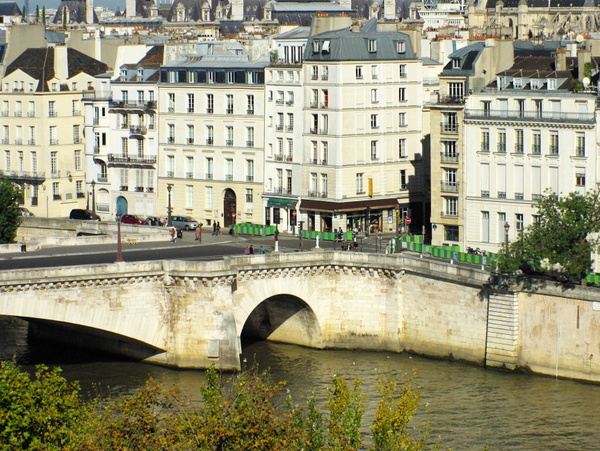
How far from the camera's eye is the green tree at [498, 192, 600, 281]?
252ft

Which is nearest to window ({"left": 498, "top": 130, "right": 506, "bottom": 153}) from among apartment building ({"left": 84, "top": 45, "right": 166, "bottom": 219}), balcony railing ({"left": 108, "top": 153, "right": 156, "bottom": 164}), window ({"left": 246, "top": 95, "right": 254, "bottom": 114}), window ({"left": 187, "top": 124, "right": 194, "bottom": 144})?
window ({"left": 246, "top": 95, "right": 254, "bottom": 114})

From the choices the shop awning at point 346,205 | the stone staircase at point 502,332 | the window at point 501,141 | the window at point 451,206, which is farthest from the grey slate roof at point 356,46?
the stone staircase at point 502,332

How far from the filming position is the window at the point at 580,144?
3435 inches

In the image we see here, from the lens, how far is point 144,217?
→ 357 feet

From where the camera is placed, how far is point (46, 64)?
116688 mm

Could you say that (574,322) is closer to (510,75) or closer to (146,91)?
(510,75)

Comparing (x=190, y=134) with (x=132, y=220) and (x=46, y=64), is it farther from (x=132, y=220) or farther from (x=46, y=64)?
(x=46, y=64)

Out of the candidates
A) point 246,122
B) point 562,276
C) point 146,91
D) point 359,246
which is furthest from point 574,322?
point 146,91

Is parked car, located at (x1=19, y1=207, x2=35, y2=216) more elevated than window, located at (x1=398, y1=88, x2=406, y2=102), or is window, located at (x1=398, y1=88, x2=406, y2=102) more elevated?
window, located at (x1=398, y1=88, x2=406, y2=102)

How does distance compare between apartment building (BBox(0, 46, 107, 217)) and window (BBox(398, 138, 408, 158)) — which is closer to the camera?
window (BBox(398, 138, 408, 158))

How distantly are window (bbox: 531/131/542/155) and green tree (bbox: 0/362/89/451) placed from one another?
136ft

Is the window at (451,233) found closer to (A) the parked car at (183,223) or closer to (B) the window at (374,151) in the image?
(B) the window at (374,151)

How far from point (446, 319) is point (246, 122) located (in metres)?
27.8

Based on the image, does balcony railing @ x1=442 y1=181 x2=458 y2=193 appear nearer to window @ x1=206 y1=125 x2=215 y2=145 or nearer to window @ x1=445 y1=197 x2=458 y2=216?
window @ x1=445 y1=197 x2=458 y2=216
